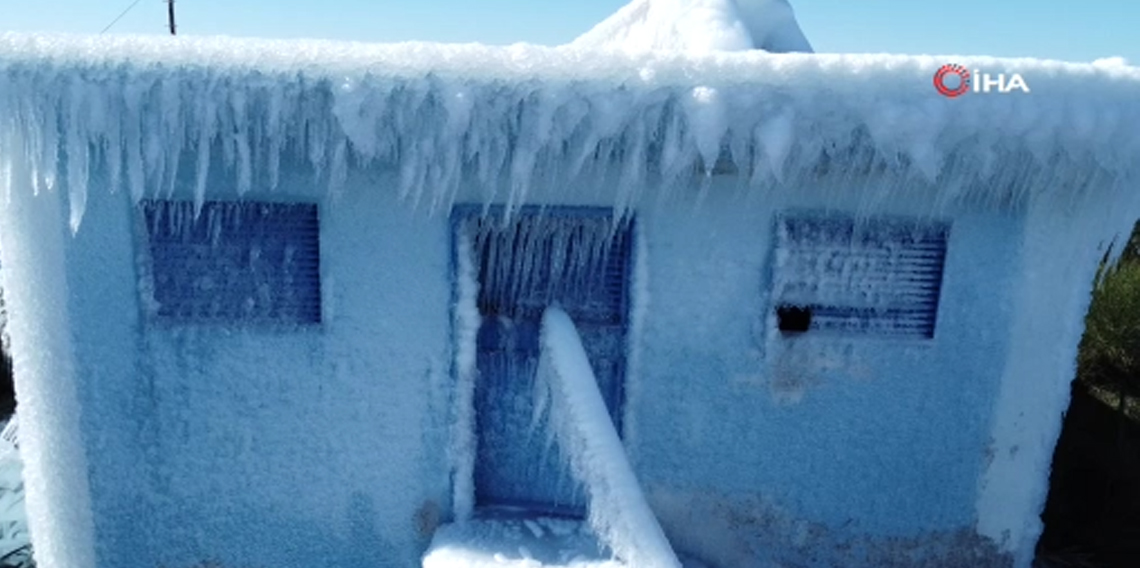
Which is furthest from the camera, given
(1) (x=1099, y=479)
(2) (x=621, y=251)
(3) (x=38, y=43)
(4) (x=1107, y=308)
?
(4) (x=1107, y=308)

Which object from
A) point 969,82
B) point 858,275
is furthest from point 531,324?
point 969,82

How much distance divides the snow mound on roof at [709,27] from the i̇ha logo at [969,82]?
1.04 metres

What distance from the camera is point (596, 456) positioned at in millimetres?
2816

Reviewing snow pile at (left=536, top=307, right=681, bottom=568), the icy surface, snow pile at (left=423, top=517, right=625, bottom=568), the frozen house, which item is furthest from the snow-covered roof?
the icy surface

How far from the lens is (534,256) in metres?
3.55

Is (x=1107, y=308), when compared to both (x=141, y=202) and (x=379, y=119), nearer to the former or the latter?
(x=379, y=119)

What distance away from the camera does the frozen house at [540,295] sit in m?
2.90

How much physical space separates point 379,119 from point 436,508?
191 centimetres

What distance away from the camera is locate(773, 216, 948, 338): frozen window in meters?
3.48

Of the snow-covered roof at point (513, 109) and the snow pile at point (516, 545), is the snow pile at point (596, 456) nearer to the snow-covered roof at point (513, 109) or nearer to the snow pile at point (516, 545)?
the snow pile at point (516, 545)

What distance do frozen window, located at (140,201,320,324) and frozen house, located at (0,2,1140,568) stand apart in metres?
0.01

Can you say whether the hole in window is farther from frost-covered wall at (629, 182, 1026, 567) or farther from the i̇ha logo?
the i̇ha logo

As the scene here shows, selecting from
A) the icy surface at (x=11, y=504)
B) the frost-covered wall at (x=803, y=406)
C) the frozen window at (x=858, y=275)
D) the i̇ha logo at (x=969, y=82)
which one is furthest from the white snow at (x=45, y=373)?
the i̇ha logo at (x=969, y=82)

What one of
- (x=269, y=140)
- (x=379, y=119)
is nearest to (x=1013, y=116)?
(x=379, y=119)
